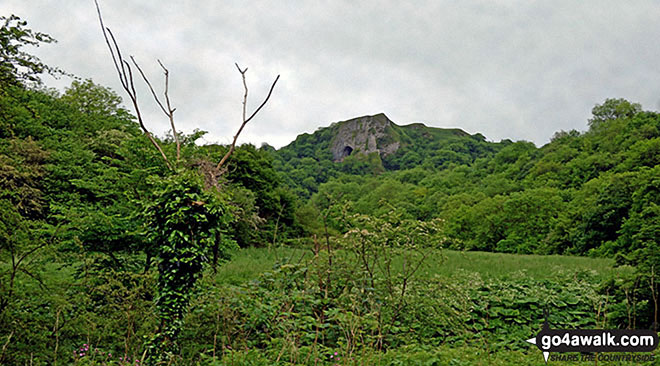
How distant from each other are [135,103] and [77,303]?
2.77 metres

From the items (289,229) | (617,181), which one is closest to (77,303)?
(289,229)

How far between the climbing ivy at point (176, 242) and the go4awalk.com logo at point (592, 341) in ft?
10.7

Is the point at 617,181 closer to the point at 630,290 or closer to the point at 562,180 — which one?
the point at 562,180

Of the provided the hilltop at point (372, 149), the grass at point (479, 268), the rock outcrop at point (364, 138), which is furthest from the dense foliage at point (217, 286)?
the rock outcrop at point (364, 138)

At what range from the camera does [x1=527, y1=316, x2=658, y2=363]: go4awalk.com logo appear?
3.32m

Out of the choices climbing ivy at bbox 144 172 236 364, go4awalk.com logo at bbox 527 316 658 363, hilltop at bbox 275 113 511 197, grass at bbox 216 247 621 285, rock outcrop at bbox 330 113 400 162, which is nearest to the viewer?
go4awalk.com logo at bbox 527 316 658 363

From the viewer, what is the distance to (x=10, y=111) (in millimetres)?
6250

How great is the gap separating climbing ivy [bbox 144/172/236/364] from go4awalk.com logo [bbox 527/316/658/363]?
10.7 ft

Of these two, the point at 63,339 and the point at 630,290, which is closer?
the point at 63,339

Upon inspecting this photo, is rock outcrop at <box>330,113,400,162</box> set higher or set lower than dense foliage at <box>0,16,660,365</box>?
higher

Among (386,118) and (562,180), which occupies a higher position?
(386,118)

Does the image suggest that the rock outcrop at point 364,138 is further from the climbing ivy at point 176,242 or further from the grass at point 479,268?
the climbing ivy at point 176,242

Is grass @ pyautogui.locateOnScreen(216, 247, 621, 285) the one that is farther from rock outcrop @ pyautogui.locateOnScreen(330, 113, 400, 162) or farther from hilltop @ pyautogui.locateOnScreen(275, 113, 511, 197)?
rock outcrop @ pyautogui.locateOnScreen(330, 113, 400, 162)

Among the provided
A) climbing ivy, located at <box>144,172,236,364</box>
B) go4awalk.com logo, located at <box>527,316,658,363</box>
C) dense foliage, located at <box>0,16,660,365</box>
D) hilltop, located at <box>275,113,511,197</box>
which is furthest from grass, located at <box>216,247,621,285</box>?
hilltop, located at <box>275,113,511,197</box>
